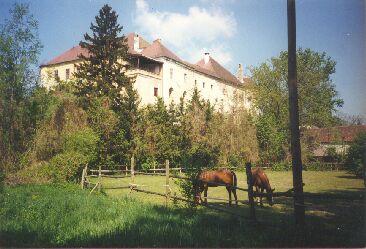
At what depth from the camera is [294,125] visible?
27.8 ft

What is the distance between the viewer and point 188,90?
4866cm

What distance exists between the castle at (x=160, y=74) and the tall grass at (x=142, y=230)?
29575 mm

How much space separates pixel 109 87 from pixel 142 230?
29.9m

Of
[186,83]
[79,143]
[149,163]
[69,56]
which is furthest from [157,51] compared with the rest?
[79,143]

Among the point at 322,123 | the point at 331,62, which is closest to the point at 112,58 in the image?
the point at 322,123

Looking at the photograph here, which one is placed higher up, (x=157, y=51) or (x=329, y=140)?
(x=157, y=51)

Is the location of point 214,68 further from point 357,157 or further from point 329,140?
point 357,157

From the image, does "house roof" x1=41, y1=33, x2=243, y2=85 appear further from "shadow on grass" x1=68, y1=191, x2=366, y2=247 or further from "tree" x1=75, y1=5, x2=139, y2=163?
"shadow on grass" x1=68, y1=191, x2=366, y2=247

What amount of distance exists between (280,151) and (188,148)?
15.2 meters

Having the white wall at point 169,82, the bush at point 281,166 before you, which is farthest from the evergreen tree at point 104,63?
the bush at point 281,166

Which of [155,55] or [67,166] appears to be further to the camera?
[155,55]

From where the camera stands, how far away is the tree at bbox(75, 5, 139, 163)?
33.9 m

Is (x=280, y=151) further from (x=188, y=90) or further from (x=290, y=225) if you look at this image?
(x=290, y=225)

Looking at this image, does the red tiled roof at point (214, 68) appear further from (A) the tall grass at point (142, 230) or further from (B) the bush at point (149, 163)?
(A) the tall grass at point (142, 230)
